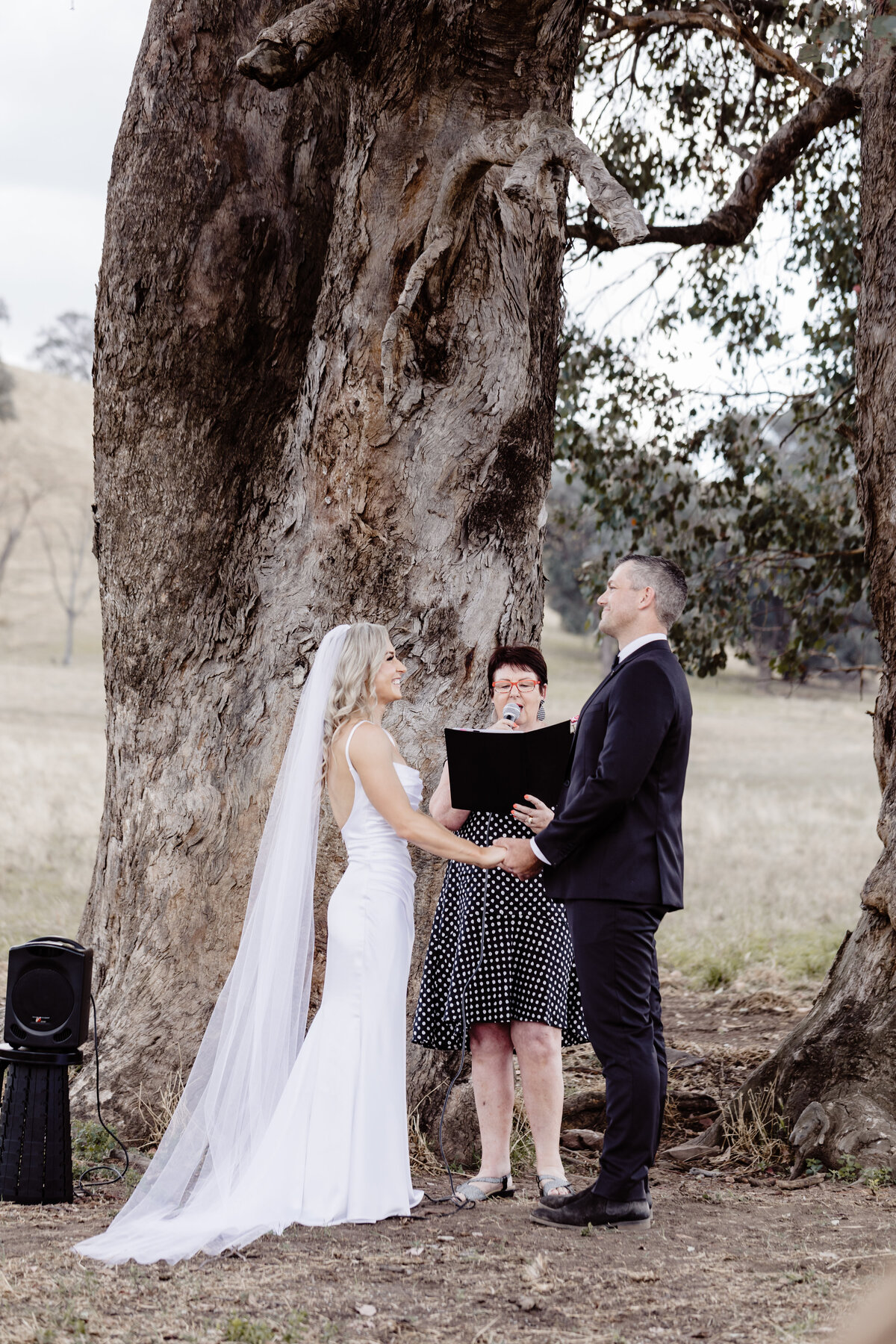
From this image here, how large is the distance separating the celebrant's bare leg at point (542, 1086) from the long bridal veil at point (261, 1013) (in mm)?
888

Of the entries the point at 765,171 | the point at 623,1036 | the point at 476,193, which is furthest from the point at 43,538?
the point at 623,1036

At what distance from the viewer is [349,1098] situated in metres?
4.66

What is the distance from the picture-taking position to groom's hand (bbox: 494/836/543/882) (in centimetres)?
465

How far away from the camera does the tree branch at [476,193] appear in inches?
186

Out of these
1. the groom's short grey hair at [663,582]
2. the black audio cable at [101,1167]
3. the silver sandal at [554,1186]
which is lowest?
the black audio cable at [101,1167]

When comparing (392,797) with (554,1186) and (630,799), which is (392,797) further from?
(554,1186)

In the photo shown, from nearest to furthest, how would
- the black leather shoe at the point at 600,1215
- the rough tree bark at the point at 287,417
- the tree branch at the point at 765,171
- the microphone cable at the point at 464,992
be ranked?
the black leather shoe at the point at 600,1215 < the microphone cable at the point at 464,992 < the rough tree bark at the point at 287,417 < the tree branch at the point at 765,171

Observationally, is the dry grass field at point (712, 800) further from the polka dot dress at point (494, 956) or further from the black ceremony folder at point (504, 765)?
the black ceremony folder at point (504, 765)

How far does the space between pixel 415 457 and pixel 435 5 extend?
6.42 feet

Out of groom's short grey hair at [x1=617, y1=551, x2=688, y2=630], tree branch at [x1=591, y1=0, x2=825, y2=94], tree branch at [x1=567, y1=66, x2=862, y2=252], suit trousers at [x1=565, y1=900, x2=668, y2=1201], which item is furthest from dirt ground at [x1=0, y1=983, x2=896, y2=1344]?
tree branch at [x1=591, y1=0, x2=825, y2=94]

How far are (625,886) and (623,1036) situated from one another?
0.52 m

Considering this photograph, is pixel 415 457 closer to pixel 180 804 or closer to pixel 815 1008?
pixel 180 804

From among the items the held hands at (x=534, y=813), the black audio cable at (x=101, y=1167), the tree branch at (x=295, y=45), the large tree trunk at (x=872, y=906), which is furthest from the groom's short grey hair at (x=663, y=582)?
the black audio cable at (x=101, y=1167)

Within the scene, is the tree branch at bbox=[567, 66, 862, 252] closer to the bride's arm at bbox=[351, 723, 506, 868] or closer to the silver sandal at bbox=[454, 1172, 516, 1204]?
the bride's arm at bbox=[351, 723, 506, 868]
